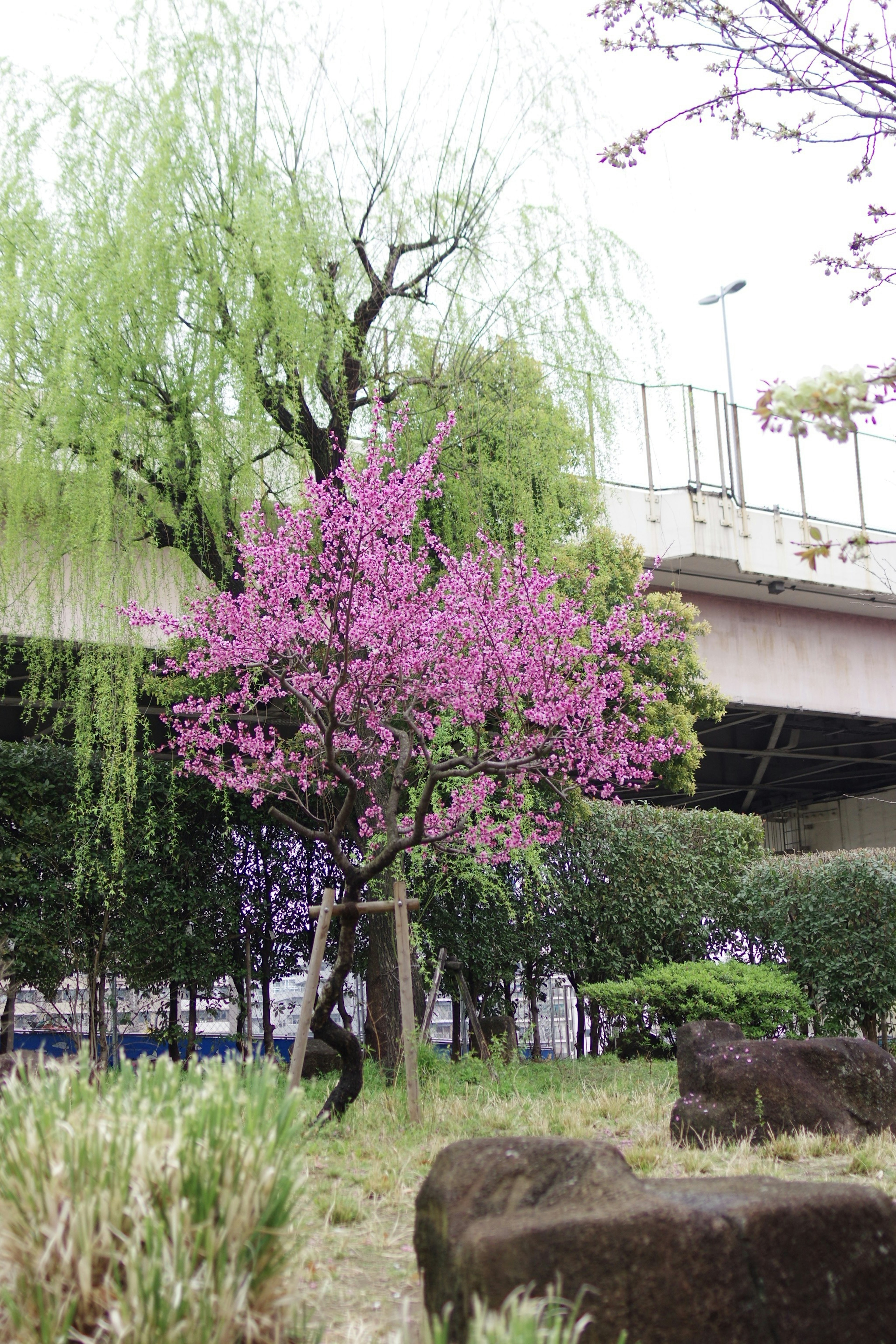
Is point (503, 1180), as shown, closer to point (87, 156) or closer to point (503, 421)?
point (503, 421)

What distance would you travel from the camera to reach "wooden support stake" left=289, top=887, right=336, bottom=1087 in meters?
6.21

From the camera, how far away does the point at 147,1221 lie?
2371 millimetres

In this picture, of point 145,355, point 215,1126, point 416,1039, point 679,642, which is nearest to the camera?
point 215,1126

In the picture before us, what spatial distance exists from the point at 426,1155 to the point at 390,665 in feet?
10.2

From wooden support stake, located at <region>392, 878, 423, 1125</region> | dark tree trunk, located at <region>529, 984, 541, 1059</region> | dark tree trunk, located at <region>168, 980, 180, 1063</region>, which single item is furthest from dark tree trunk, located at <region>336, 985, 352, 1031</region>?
wooden support stake, located at <region>392, 878, 423, 1125</region>

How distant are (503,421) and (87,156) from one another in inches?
135

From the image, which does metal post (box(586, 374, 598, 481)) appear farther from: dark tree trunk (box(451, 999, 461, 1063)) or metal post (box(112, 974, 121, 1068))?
metal post (box(112, 974, 121, 1068))

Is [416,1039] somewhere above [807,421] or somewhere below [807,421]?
below

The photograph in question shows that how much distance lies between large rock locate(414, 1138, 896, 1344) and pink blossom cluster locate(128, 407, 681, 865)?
369cm

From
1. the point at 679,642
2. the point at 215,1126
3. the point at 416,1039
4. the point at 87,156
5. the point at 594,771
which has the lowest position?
the point at 416,1039

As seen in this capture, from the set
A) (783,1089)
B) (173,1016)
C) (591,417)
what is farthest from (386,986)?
(591,417)

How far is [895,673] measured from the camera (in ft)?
60.8

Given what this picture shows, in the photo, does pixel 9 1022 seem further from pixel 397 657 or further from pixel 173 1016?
pixel 397 657

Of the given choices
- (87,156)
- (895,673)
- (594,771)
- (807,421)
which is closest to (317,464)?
(87,156)
